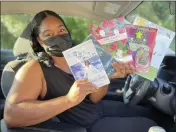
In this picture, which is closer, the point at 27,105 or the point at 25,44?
the point at 27,105

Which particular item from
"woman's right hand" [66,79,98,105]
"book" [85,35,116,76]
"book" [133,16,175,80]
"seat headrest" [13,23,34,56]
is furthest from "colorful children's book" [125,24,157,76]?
"seat headrest" [13,23,34,56]

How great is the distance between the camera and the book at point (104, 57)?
2.02 m

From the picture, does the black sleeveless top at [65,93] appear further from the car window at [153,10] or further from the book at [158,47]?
the car window at [153,10]

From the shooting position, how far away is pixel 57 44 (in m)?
2.20

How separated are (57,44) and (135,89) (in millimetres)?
823

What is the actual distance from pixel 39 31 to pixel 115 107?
2.87 ft

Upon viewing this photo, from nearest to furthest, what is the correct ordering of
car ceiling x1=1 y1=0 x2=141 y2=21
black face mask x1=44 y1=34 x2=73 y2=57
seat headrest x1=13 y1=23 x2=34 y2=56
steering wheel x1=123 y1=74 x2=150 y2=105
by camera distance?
black face mask x1=44 y1=34 x2=73 y2=57
seat headrest x1=13 y1=23 x2=34 y2=56
steering wheel x1=123 y1=74 x2=150 y2=105
car ceiling x1=1 y1=0 x2=141 y2=21

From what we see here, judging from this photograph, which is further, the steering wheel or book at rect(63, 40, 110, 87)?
the steering wheel

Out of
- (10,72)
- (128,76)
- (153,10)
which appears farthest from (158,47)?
(153,10)

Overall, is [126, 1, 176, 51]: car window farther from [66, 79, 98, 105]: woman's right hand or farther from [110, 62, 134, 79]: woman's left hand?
[66, 79, 98, 105]: woman's right hand

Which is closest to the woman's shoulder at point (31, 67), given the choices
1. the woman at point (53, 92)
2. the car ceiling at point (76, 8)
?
the woman at point (53, 92)

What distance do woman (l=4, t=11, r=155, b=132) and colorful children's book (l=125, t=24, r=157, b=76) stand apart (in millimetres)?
113

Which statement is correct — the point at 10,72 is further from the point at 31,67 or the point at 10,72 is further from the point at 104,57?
the point at 104,57

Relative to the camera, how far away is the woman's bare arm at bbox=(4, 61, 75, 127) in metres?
2.05
